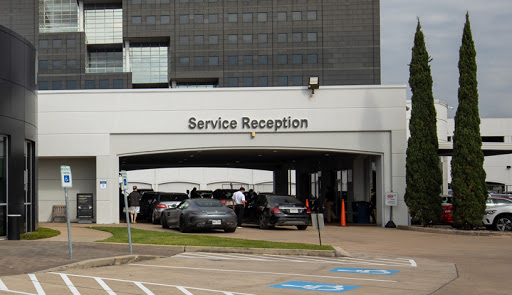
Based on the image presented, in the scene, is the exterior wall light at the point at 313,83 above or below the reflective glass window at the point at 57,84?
below

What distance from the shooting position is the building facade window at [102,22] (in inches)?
3516

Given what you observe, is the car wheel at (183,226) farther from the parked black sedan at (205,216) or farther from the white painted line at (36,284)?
the white painted line at (36,284)

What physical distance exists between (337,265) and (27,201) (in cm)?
1173

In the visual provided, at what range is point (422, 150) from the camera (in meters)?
28.2

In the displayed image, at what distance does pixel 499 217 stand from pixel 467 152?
2.82 meters

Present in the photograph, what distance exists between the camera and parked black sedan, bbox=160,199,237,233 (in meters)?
24.0

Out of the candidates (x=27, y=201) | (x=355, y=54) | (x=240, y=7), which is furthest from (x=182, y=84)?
(x=27, y=201)

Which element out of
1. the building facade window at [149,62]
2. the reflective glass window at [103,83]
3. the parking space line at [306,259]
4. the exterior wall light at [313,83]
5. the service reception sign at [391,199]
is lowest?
the parking space line at [306,259]

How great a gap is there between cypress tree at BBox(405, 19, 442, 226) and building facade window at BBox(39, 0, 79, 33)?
68475 millimetres

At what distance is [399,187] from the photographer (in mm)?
29656

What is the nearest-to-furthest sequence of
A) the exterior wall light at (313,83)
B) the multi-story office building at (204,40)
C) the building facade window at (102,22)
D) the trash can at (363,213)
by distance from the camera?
1. the exterior wall light at (313,83)
2. the trash can at (363,213)
3. the multi-story office building at (204,40)
4. the building facade window at (102,22)

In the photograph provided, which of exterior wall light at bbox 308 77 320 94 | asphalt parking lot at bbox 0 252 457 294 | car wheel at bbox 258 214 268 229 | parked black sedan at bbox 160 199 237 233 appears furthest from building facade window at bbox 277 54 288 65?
asphalt parking lot at bbox 0 252 457 294

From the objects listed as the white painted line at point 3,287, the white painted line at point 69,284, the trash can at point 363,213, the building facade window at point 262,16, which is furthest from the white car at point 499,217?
the building facade window at point 262,16

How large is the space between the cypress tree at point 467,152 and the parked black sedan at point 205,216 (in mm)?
8860
